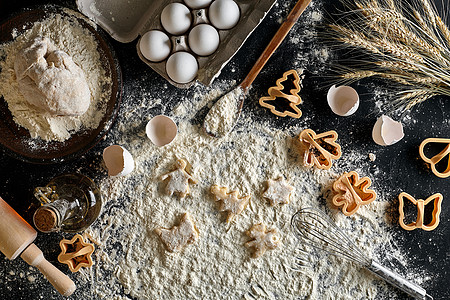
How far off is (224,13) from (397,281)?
3.27 ft

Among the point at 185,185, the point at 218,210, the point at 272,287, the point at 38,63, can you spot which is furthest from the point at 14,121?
the point at 272,287

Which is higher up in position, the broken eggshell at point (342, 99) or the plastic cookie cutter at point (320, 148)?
the broken eggshell at point (342, 99)

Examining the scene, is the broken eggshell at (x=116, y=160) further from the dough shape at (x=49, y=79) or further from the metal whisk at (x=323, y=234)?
the metal whisk at (x=323, y=234)

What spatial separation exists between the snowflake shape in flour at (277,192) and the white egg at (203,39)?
1.53ft

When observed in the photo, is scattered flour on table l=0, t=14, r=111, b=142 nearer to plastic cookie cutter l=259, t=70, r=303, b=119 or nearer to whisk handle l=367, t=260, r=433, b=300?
plastic cookie cutter l=259, t=70, r=303, b=119

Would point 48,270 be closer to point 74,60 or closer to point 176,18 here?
point 74,60

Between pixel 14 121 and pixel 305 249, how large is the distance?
1.02 metres

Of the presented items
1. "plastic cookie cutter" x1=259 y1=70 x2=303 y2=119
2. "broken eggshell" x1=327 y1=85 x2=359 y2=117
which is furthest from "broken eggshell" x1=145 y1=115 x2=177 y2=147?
"broken eggshell" x1=327 y1=85 x2=359 y2=117

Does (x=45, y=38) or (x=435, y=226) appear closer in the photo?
(x=45, y=38)

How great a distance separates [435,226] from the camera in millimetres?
1392

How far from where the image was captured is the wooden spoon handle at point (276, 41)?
53.2 inches

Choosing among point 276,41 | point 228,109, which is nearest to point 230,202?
point 228,109

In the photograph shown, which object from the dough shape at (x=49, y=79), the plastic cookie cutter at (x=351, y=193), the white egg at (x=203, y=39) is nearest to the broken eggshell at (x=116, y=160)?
the dough shape at (x=49, y=79)

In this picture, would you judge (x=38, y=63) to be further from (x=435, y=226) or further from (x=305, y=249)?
(x=435, y=226)
